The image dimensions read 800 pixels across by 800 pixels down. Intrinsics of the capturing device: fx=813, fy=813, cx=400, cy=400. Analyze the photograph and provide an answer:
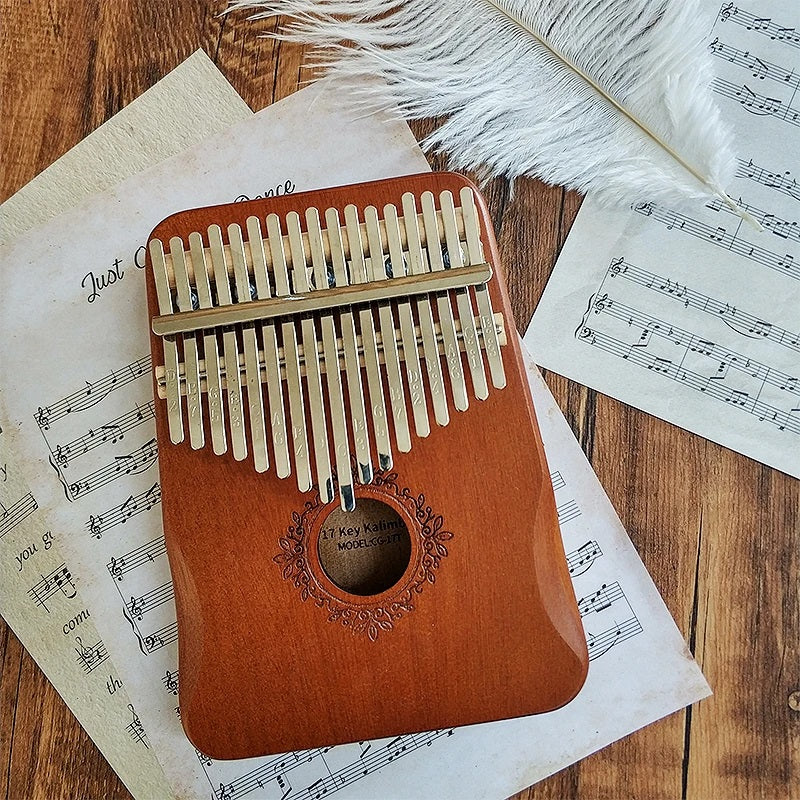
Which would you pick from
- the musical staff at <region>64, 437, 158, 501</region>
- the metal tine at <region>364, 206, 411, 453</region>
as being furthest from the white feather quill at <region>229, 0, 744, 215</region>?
the musical staff at <region>64, 437, 158, 501</region>

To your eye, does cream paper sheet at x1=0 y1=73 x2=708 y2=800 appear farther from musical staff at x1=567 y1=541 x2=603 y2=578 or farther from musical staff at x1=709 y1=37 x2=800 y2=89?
musical staff at x1=709 y1=37 x2=800 y2=89

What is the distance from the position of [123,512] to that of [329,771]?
0.34m

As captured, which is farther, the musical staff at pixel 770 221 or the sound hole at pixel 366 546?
the musical staff at pixel 770 221

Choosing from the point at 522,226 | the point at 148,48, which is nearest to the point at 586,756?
the point at 522,226

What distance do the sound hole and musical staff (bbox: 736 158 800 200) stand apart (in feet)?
1.66

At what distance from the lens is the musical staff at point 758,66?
827 millimetres

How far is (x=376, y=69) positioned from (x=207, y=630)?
0.57 meters

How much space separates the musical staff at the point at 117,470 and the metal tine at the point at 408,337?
0.32m

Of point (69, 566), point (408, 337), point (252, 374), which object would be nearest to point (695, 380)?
point (408, 337)

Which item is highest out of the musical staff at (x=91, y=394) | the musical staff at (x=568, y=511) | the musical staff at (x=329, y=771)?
the musical staff at (x=91, y=394)

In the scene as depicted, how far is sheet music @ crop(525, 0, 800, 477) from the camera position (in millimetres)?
836

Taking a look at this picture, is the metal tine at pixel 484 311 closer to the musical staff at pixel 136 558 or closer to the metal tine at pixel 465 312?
the metal tine at pixel 465 312

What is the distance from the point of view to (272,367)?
0.67 metres

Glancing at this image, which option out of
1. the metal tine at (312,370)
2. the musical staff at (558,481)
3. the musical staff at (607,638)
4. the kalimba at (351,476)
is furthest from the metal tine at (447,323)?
the musical staff at (607,638)
